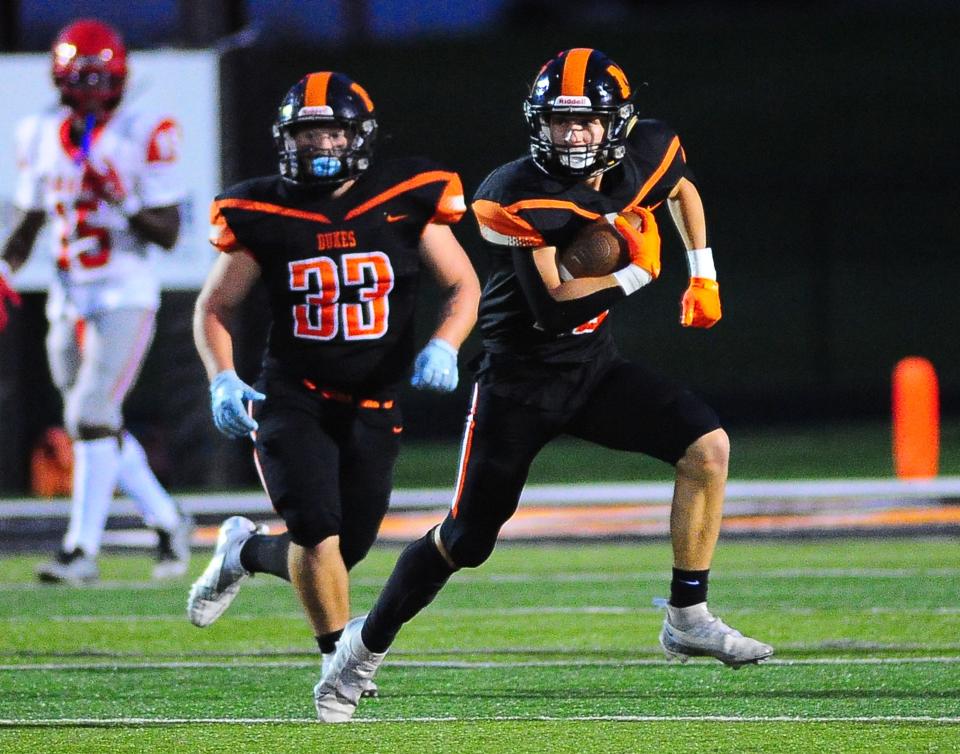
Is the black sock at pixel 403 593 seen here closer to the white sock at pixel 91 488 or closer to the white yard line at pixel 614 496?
the white sock at pixel 91 488

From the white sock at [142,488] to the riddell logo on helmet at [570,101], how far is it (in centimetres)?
349

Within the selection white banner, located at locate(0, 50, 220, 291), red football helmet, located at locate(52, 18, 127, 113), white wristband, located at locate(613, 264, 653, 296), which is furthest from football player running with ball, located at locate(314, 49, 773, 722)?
white banner, located at locate(0, 50, 220, 291)

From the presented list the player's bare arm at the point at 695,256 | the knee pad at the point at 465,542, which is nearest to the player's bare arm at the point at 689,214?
the player's bare arm at the point at 695,256

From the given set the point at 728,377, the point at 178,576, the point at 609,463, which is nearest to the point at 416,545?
the point at 178,576

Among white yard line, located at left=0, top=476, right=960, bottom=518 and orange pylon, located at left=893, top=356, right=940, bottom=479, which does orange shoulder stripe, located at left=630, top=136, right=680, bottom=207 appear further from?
orange pylon, located at left=893, top=356, right=940, bottom=479

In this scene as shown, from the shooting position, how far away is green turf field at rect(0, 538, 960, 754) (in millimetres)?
4680

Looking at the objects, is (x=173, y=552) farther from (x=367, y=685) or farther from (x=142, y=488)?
(x=367, y=685)

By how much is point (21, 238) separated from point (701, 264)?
3600 mm

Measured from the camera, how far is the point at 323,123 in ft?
17.3

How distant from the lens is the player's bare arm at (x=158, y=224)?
793 centimetres

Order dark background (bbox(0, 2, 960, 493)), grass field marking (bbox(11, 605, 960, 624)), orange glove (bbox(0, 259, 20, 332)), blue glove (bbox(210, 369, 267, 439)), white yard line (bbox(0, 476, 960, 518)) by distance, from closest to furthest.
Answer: blue glove (bbox(210, 369, 267, 439))
grass field marking (bbox(11, 605, 960, 624))
orange glove (bbox(0, 259, 20, 332))
white yard line (bbox(0, 476, 960, 518))
dark background (bbox(0, 2, 960, 493))

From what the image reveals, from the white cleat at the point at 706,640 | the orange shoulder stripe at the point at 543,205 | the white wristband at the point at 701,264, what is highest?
the orange shoulder stripe at the point at 543,205

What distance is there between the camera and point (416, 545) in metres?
5.09

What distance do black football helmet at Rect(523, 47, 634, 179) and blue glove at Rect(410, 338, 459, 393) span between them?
58 centimetres
